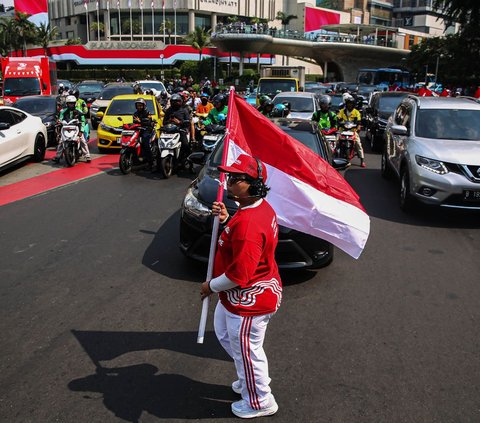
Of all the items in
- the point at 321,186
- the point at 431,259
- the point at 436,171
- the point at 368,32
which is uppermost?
the point at 368,32

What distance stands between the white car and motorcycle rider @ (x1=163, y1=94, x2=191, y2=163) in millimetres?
3499

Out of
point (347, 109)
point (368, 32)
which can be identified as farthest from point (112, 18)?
point (347, 109)

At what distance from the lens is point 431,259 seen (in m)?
6.73

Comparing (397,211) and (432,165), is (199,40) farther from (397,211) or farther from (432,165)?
(432,165)

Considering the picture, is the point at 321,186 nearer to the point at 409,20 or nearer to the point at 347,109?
the point at 347,109

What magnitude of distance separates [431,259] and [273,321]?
2.78 m

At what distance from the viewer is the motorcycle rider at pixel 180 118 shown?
12.4 meters

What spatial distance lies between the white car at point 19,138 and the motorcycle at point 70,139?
84 cm

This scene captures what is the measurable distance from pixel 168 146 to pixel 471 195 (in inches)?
258

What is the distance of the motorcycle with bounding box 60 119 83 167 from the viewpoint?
1316 centimetres

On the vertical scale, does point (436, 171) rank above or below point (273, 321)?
above

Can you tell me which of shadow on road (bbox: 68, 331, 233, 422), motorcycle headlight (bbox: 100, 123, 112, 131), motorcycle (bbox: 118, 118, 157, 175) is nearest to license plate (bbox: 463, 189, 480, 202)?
shadow on road (bbox: 68, 331, 233, 422)

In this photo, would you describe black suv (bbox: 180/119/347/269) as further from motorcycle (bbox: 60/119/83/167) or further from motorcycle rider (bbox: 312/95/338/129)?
motorcycle (bbox: 60/119/83/167)

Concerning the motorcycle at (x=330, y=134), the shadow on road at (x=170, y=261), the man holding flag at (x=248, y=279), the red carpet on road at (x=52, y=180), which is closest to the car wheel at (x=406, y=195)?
the motorcycle at (x=330, y=134)
